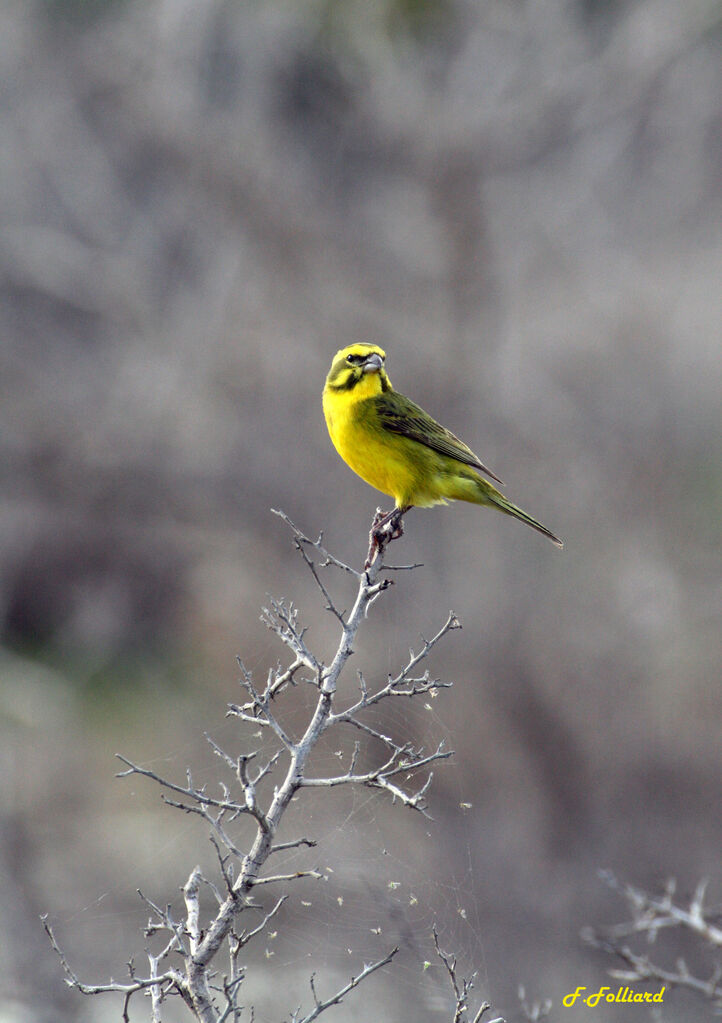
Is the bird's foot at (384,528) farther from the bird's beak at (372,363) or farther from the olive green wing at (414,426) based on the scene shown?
the bird's beak at (372,363)

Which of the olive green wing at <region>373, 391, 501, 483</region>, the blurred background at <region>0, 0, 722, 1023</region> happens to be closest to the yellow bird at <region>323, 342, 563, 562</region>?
the olive green wing at <region>373, 391, 501, 483</region>

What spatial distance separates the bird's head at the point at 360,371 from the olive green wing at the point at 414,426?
76 millimetres

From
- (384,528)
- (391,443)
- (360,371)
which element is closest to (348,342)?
(360,371)

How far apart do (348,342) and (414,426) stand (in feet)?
47.0

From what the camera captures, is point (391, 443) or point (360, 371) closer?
point (391, 443)

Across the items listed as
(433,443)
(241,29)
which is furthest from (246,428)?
(433,443)

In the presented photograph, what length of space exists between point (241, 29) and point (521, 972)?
681 inches

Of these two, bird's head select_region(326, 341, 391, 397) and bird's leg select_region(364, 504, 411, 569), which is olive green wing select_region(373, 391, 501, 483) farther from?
bird's leg select_region(364, 504, 411, 569)

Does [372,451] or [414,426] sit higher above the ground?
[414,426]

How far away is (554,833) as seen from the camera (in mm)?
15594

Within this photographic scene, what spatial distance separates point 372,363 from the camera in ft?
17.9

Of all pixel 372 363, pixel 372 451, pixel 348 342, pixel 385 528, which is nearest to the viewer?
pixel 385 528

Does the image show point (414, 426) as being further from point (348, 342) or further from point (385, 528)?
point (348, 342)

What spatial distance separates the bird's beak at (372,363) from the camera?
17.9ft
